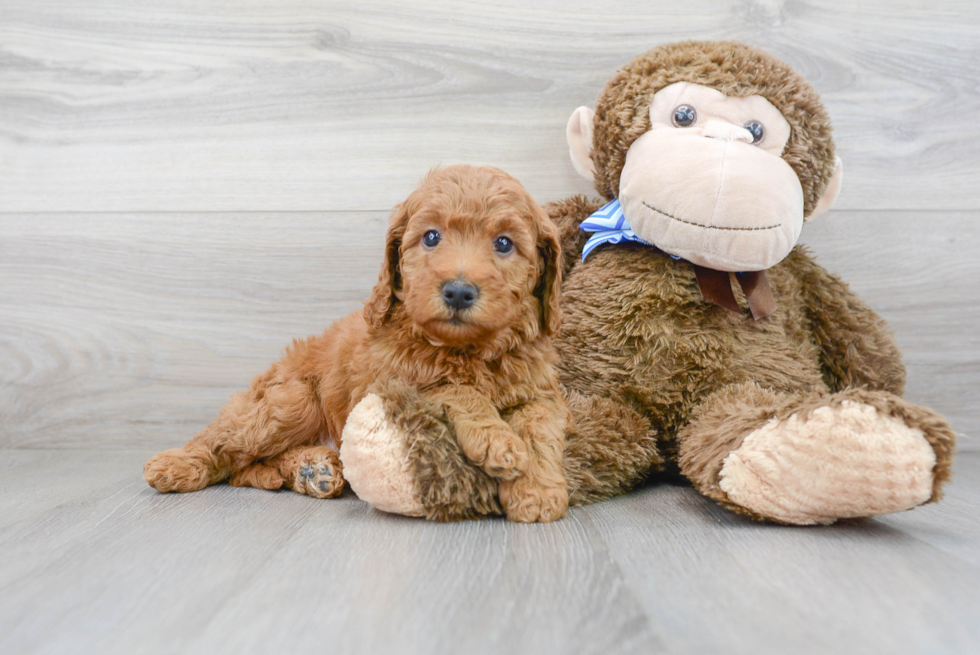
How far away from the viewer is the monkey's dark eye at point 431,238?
4.16ft

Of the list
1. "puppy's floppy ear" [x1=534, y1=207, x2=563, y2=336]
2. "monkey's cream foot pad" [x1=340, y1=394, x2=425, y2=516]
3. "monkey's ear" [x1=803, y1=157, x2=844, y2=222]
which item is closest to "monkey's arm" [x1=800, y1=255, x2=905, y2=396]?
"monkey's ear" [x1=803, y1=157, x2=844, y2=222]

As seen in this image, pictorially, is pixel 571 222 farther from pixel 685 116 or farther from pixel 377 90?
pixel 377 90

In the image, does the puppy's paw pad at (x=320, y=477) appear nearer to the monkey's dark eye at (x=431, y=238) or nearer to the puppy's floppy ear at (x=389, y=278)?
the puppy's floppy ear at (x=389, y=278)

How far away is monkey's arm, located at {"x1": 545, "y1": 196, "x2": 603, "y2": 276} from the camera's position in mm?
1713

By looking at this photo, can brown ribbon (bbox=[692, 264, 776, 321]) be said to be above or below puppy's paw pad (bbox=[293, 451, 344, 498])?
above

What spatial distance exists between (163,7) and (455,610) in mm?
1877

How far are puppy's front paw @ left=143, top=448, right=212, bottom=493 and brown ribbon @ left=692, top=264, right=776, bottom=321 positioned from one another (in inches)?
45.9

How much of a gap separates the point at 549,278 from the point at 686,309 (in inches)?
14.4

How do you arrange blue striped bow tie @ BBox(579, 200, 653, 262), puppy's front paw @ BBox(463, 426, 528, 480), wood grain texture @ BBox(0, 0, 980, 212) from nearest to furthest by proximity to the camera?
puppy's front paw @ BBox(463, 426, 528, 480)
blue striped bow tie @ BBox(579, 200, 653, 262)
wood grain texture @ BBox(0, 0, 980, 212)

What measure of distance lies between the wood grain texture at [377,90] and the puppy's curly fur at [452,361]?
0.65 meters

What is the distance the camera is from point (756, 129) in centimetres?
153

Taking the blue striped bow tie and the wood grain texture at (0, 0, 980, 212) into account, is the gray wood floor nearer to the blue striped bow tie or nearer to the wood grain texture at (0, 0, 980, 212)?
the wood grain texture at (0, 0, 980, 212)

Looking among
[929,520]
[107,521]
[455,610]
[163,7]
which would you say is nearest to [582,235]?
[929,520]

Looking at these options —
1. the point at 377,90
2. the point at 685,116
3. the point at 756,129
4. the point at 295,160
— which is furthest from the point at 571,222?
the point at 295,160
